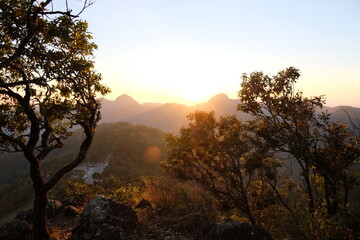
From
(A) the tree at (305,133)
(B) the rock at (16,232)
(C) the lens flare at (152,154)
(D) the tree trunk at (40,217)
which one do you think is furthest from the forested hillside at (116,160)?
(A) the tree at (305,133)

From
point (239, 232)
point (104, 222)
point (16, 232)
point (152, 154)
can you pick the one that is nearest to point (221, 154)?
point (239, 232)

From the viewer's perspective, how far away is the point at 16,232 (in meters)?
8.97

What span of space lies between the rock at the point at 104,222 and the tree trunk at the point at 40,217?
1.36 metres

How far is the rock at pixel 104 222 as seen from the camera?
7547 millimetres

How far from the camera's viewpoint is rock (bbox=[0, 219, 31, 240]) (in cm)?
876

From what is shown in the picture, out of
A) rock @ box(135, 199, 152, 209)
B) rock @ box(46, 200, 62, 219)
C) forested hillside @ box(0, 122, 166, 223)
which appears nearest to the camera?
rock @ box(135, 199, 152, 209)

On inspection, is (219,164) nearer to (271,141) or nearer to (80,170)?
(271,141)

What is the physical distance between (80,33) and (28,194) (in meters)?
39.8

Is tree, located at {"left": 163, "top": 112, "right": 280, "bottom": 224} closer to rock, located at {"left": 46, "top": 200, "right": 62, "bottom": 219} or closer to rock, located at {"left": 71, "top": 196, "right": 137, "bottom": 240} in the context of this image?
rock, located at {"left": 71, "top": 196, "right": 137, "bottom": 240}

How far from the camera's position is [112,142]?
54.6 metres

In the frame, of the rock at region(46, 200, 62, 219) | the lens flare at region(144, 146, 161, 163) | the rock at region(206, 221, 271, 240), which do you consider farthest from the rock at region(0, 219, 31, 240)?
the lens flare at region(144, 146, 161, 163)

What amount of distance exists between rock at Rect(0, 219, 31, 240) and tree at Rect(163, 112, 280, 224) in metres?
6.02

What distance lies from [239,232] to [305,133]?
14.9 feet

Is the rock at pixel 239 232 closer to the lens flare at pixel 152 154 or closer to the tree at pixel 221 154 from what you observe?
the tree at pixel 221 154
